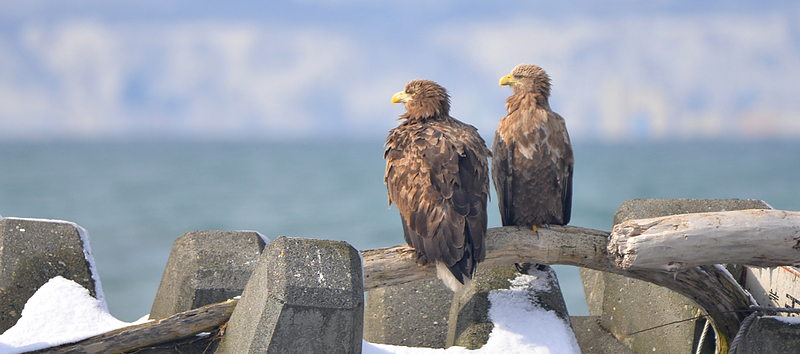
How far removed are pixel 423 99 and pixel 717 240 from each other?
2083 mm

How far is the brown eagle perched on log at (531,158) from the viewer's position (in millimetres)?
4191

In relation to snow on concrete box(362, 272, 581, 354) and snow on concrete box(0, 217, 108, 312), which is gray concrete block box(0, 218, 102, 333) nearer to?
snow on concrete box(0, 217, 108, 312)

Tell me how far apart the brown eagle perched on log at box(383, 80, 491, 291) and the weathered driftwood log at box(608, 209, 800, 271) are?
98 cm

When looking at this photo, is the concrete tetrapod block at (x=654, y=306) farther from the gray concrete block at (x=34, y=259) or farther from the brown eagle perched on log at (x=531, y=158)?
the gray concrete block at (x=34, y=259)

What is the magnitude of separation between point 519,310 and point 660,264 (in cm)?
92

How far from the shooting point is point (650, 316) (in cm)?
454

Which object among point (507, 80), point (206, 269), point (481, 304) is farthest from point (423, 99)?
point (206, 269)

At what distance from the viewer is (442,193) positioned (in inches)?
133

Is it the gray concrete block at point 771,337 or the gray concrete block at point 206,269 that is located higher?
the gray concrete block at point 206,269

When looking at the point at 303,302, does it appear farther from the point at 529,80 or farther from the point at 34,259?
the point at 529,80

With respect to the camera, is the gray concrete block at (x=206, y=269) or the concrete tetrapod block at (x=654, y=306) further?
the concrete tetrapod block at (x=654, y=306)

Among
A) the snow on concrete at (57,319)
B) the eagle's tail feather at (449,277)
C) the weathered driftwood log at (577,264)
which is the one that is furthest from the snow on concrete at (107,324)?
the eagle's tail feather at (449,277)

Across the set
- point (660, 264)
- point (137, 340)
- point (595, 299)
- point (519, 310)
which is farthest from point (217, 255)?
point (595, 299)

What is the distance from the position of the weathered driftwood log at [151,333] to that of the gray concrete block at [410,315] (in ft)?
5.02
